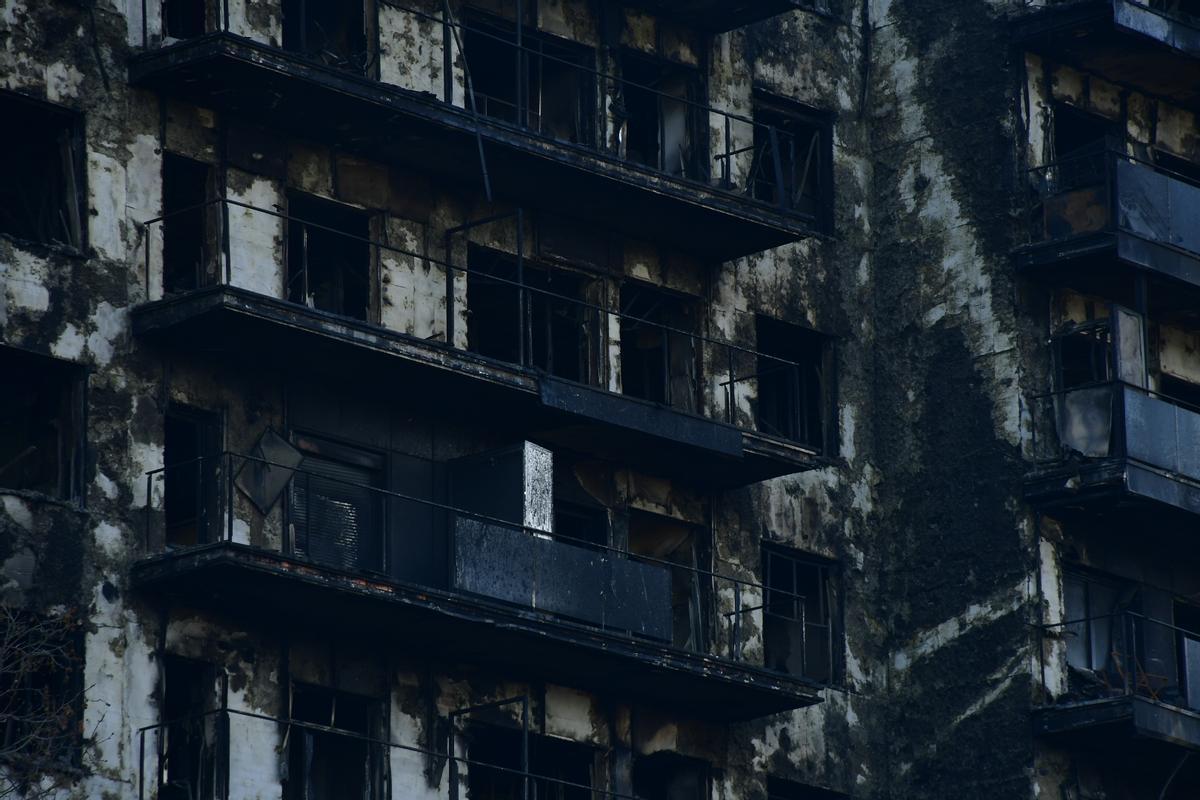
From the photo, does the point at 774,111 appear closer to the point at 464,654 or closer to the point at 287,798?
the point at 464,654

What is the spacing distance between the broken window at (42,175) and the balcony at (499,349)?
1.09 meters

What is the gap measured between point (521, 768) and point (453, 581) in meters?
2.92

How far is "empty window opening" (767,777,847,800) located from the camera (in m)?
45.1

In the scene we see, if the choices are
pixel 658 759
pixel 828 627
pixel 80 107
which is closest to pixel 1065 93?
pixel 828 627

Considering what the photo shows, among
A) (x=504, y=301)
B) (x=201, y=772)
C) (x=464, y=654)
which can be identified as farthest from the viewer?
(x=504, y=301)

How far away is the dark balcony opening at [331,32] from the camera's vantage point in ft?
137

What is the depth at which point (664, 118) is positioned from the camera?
1837 inches

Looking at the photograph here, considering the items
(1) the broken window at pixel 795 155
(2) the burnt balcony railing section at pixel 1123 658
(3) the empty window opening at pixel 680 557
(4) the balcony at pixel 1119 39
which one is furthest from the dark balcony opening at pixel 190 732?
(4) the balcony at pixel 1119 39

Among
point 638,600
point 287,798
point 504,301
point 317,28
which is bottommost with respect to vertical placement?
point 287,798

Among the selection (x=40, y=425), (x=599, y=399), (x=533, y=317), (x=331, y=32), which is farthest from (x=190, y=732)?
(x=331, y=32)

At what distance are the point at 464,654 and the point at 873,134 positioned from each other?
39.9 ft

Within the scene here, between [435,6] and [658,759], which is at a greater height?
[435,6]

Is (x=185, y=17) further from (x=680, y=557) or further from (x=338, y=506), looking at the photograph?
(x=680, y=557)

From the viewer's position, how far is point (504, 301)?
43.9 m
